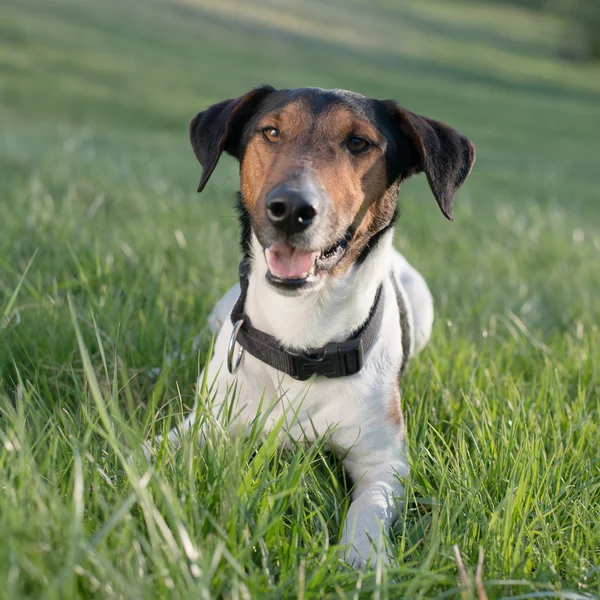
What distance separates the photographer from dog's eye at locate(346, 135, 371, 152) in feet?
9.87

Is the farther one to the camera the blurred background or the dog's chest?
the blurred background

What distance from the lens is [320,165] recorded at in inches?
111

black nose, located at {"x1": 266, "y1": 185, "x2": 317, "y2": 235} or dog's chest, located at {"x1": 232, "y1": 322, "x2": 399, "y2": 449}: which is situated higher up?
black nose, located at {"x1": 266, "y1": 185, "x2": 317, "y2": 235}

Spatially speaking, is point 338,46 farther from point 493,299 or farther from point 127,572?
point 127,572

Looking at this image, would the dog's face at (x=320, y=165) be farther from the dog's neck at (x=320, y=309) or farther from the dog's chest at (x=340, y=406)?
the dog's chest at (x=340, y=406)

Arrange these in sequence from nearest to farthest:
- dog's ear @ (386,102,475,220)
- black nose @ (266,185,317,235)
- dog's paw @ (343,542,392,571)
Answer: dog's paw @ (343,542,392,571) < black nose @ (266,185,317,235) < dog's ear @ (386,102,475,220)

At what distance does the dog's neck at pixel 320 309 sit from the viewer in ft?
10.0

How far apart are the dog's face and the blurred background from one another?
579mm

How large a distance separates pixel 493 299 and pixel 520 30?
47.1 m

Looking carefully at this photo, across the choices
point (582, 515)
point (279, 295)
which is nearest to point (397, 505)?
point (582, 515)

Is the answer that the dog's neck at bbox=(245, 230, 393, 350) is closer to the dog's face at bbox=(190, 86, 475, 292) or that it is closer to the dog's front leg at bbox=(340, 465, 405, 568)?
the dog's face at bbox=(190, 86, 475, 292)

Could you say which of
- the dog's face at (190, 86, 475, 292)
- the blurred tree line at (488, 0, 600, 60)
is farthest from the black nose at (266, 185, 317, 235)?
the blurred tree line at (488, 0, 600, 60)

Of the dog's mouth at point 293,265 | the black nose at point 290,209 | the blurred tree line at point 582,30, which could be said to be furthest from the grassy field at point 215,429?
the blurred tree line at point 582,30

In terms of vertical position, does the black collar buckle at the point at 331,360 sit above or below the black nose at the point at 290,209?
below
